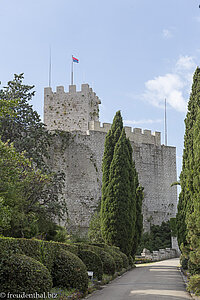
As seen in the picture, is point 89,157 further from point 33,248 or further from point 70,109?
point 33,248

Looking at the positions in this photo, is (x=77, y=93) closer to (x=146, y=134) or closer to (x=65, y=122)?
(x=65, y=122)

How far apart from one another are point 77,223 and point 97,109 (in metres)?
10.7

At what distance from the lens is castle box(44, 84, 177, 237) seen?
27.5 metres

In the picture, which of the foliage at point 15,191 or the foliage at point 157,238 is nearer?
the foliage at point 15,191

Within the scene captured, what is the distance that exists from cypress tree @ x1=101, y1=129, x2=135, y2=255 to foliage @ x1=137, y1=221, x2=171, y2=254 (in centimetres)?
1147

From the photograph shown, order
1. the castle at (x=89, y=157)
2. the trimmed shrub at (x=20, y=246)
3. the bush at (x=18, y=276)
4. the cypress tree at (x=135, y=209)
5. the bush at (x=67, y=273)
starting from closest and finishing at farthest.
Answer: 1. the bush at (x=18, y=276)
2. the trimmed shrub at (x=20, y=246)
3. the bush at (x=67, y=273)
4. the cypress tree at (x=135, y=209)
5. the castle at (x=89, y=157)

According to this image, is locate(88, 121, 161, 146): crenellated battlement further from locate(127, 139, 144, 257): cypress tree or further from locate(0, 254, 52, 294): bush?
locate(0, 254, 52, 294): bush

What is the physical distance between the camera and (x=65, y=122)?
30625mm

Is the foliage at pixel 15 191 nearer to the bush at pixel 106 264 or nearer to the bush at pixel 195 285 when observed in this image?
the bush at pixel 106 264

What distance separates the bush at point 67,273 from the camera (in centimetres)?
694

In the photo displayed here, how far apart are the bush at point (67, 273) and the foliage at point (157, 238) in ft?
66.2

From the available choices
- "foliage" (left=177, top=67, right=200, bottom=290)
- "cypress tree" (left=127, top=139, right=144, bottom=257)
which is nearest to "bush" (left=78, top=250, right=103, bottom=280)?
"foliage" (left=177, top=67, right=200, bottom=290)

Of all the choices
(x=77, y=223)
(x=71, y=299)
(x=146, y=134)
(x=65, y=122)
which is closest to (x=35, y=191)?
(x=71, y=299)

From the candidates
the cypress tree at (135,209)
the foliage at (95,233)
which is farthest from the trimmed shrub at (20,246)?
the foliage at (95,233)
